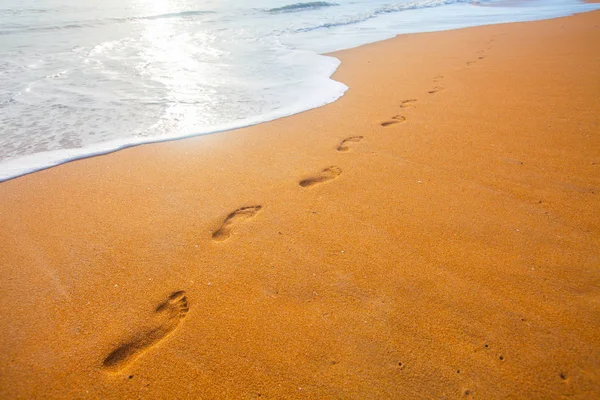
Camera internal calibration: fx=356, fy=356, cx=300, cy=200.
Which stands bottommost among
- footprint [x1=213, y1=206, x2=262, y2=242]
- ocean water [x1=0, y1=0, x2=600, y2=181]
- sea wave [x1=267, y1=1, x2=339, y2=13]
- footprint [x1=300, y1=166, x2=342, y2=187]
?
footprint [x1=213, y1=206, x2=262, y2=242]

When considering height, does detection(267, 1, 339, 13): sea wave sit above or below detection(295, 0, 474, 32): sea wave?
above

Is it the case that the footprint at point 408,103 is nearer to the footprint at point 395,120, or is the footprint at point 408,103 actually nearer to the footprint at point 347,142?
the footprint at point 395,120

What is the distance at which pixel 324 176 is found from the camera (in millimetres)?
2643

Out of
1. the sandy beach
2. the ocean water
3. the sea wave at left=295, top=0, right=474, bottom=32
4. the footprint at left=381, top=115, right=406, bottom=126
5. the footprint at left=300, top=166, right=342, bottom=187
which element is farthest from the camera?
the sea wave at left=295, top=0, right=474, bottom=32

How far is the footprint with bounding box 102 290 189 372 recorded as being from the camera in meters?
1.47

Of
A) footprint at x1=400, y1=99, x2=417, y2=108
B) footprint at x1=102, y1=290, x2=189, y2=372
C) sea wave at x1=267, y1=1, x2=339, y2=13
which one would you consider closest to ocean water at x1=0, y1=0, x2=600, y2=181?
sea wave at x1=267, y1=1, x2=339, y2=13

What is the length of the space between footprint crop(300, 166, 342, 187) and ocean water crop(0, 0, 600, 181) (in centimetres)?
140

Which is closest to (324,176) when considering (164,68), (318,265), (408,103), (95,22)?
(318,265)

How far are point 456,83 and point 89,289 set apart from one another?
4419 millimetres

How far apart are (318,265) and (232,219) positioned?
680mm

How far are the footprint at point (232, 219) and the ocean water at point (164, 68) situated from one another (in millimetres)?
1557

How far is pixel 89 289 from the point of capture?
5.90 feet

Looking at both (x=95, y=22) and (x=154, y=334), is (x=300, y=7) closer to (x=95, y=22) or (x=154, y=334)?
(x=95, y=22)

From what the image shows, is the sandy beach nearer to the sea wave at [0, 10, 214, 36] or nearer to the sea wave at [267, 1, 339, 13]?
the sea wave at [0, 10, 214, 36]
